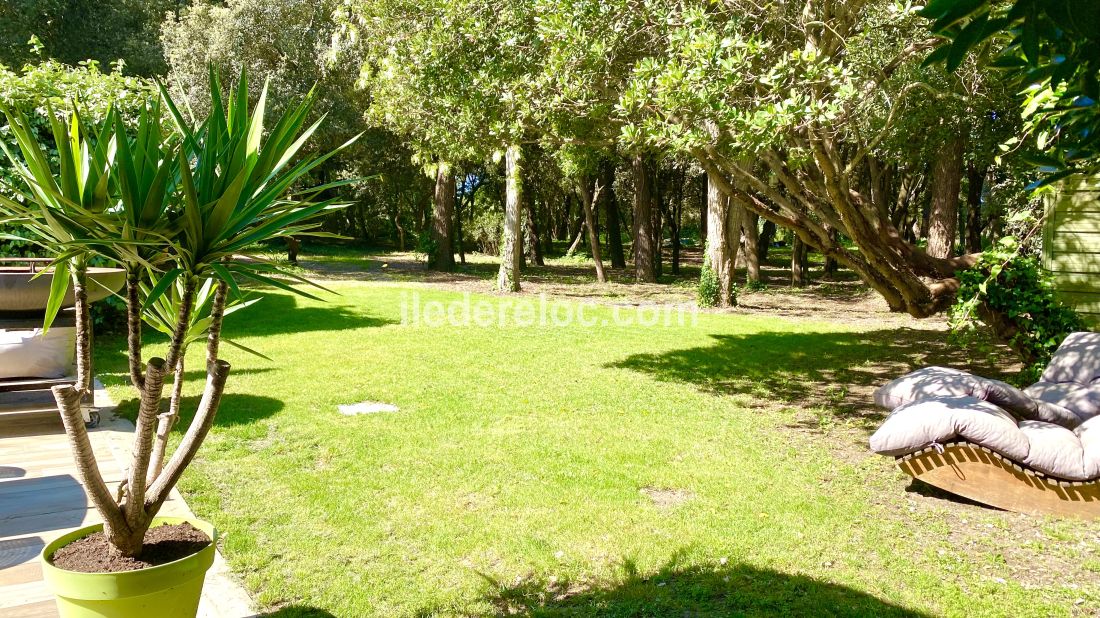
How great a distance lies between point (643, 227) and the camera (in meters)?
21.8

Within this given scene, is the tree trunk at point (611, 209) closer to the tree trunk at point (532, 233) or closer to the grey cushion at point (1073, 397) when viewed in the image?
the tree trunk at point (532, 233)

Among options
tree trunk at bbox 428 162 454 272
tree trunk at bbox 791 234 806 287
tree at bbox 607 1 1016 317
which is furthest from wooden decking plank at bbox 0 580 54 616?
tree trunk at bbox 428 162 454 272

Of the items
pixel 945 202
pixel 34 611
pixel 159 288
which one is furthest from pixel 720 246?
pixel 159 288

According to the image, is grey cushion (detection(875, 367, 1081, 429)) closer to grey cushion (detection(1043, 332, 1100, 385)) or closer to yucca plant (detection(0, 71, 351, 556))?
grey cushion (detection(1043, 332, 1100, 385))

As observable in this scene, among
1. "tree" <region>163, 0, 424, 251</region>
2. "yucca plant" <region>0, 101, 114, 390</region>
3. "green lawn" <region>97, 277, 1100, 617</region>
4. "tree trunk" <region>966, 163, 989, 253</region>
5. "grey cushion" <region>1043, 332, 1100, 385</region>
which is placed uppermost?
"tree" <region>163, 0, 424, 251</region>

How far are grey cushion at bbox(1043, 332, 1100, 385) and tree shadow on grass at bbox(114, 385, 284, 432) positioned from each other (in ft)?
22.9

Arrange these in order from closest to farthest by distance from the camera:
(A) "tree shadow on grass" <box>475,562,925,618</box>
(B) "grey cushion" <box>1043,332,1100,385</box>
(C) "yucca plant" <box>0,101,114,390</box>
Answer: (C) "yucca plant" <box>0,101,114,390</box>
(A) "tree shadow on grass" <box>475,562,925,618</box>
(B) "grey cushion" <box>1043,332,1100,385</box>

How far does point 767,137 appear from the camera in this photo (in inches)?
255

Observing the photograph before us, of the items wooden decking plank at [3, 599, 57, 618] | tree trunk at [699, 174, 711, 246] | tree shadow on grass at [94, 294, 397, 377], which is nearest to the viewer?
wooden decking plank at [3, 599, 57, 618]

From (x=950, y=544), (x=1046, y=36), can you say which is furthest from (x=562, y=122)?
(x=1046, y=36)

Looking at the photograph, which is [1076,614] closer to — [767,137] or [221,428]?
[767,137]

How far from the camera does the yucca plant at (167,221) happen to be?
2.39m

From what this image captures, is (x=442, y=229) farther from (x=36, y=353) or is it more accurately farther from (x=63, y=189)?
(x=63, y=189)

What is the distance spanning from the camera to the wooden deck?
11.5 ft
